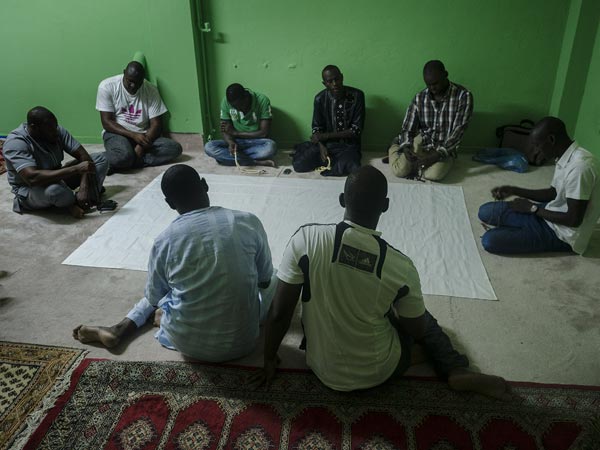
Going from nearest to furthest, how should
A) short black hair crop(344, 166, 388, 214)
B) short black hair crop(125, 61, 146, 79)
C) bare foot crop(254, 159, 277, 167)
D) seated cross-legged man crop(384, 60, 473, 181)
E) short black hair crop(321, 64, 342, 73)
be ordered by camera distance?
short black hair crop(344, 166, 388, 214)
seated cross-legged man crop(384, 60, 473, 181)
short black hair crop(321, 64, 342, 73)
short black hair crop(125, 61, 146, 79)
bare foot crop(254, 159, 277, 167)

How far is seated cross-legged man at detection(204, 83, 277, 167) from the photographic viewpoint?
15.2 feet

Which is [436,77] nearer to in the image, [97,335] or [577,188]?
[577,188]

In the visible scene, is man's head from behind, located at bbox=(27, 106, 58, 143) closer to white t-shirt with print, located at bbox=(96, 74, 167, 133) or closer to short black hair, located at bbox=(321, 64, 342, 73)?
white t-shirt with print, located at bbox=(96, 74, 167, 133)

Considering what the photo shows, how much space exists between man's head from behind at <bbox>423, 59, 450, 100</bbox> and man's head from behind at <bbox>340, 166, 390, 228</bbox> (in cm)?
279

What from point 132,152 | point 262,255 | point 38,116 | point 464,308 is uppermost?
point 38,116

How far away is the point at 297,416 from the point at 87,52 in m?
4.38

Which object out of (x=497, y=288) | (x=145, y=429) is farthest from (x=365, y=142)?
(x=145, y=429)

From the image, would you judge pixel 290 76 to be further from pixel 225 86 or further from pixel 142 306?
pixel 142 306

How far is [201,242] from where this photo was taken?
1914mm

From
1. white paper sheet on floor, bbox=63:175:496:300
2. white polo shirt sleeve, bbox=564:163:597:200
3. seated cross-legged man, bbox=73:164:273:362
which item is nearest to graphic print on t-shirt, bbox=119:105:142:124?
white paper sheet on floor, bbox=63:175:496:300

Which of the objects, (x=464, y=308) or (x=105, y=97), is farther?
(x=105, y=97)

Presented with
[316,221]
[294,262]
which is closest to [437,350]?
[294,262]

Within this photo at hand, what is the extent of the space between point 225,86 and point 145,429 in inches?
148

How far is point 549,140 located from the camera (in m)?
2.62
